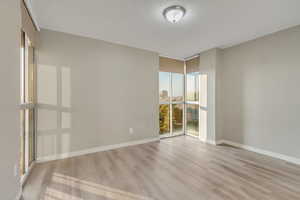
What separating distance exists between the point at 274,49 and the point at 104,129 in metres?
4.27

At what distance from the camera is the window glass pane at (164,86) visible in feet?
14.4

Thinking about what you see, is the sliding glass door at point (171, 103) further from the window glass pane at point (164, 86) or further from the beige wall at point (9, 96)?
the beige wall at point (9, 96)

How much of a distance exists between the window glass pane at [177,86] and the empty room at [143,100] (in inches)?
15.2

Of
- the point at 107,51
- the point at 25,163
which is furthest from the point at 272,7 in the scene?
the point at 25,163

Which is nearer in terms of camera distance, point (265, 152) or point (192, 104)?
point (265, 152)

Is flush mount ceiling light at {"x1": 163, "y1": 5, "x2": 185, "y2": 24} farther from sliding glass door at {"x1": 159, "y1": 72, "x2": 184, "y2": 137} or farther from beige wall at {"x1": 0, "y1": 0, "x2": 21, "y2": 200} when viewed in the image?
sliding glass door at {"x1": 159, "y1": 72, "x2": 184, "y2": 137}

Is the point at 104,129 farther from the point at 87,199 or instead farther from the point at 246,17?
the point at 246,17

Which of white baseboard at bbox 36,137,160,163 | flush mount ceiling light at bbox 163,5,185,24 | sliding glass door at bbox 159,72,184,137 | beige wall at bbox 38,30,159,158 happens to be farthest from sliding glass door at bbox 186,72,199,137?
flush mount ceiling light at bbox 163,5,185,24

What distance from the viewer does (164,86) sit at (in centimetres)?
447

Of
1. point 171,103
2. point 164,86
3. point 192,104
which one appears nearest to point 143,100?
point 164,86

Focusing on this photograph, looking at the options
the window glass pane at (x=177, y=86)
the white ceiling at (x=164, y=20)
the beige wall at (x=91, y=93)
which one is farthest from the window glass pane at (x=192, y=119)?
the white ceiling at (x=164, y=20)

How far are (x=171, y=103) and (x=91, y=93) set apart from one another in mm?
2542

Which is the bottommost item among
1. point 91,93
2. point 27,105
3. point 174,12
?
point 27,105

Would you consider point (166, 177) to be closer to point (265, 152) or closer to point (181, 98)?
point (265, 152)
